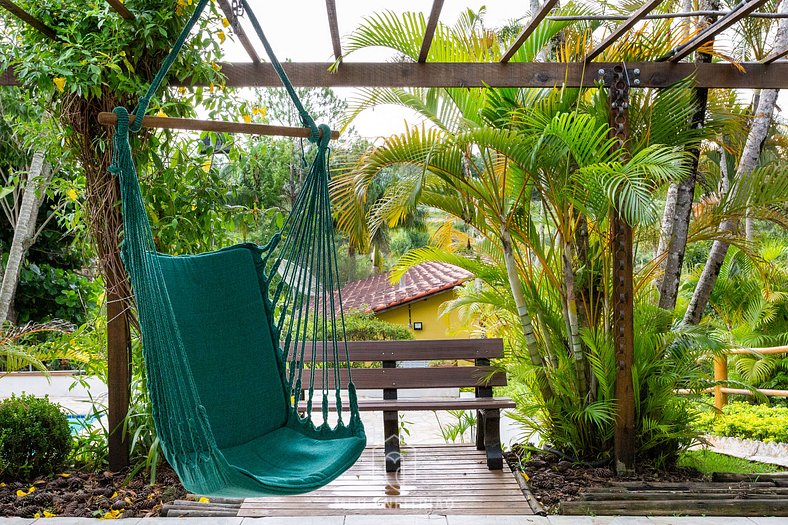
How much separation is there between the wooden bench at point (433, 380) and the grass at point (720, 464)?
109 cm

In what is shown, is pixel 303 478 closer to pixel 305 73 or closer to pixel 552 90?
Result: pixel 305 73

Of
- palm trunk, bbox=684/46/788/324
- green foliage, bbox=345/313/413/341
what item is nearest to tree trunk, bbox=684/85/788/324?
palm trunk, bbox=684/46/788/324

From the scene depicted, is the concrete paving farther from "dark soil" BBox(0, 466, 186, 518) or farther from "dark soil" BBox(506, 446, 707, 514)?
"dark soil" BBox(506, 446, 707, 514)

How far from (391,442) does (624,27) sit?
7.16 ft

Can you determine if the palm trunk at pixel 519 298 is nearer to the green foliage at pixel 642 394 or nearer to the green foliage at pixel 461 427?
the green foliage at pixel 642 394

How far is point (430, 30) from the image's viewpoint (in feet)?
10.5

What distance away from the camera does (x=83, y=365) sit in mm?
4090

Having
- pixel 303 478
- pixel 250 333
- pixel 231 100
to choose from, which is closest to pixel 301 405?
pixel 250 333

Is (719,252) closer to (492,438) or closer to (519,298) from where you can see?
(519,298)

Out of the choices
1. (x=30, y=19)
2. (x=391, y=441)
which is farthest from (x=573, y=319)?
(x=30, y=19)

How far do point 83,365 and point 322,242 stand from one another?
235 centimetres

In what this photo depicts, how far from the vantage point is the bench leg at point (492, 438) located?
11.9 feet

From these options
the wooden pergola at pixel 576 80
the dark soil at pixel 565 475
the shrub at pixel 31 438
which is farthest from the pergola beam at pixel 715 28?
the shrub at pixel 31 438

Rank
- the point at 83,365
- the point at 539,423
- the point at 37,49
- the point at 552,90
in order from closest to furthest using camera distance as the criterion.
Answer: the point at 37,49 < the point at 552,90 < the point at 83,365 < the point at 539,423
